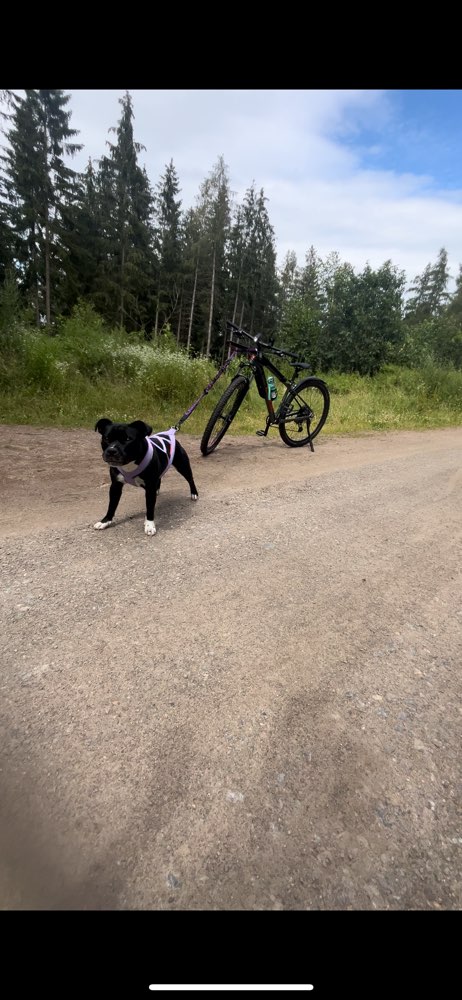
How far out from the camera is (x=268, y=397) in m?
6.02

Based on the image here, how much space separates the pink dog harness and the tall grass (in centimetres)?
349

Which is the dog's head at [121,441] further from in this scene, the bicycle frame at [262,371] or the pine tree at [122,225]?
the pine tree at [122,225]

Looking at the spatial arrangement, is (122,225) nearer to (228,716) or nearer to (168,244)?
(168,244)

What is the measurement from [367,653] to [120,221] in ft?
118

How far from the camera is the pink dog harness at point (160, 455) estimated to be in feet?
10.3

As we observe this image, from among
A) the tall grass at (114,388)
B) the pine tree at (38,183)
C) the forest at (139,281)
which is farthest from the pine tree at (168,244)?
the tall grass at (114,388)

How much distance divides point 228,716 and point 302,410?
541cm

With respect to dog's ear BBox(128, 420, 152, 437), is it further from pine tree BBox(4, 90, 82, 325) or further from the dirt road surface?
pine tree BBox(4, 90, 82, 325)

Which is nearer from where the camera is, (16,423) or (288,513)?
(288,513)

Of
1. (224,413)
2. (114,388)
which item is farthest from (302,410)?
(114,388)

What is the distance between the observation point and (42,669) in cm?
184

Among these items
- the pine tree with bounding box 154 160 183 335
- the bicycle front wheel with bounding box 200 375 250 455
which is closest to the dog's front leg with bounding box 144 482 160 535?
the bicycle front wheel with bounding box 200 375 250 455
